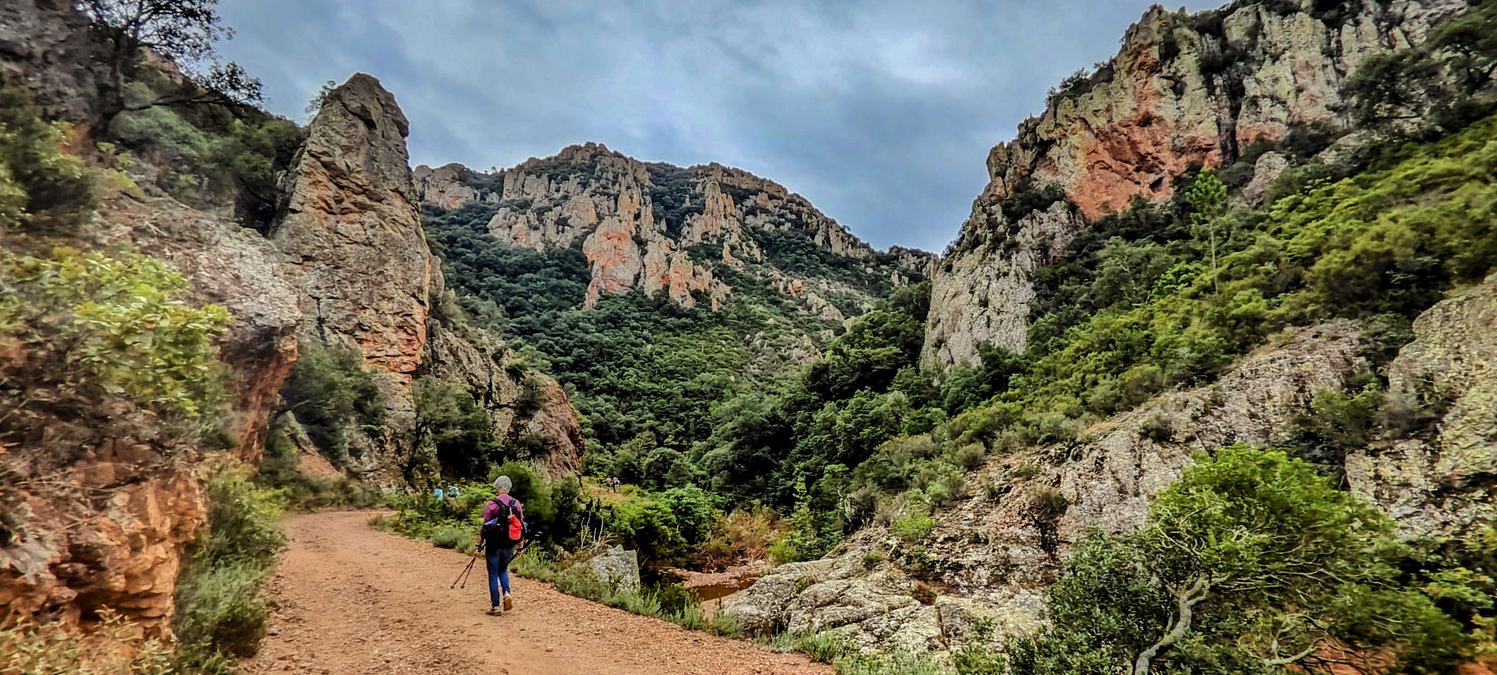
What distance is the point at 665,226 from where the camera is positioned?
82312 millimetres

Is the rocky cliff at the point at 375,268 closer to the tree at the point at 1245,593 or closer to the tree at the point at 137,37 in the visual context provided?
the tree at the point at 137,37

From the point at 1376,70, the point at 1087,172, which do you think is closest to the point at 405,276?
the point at 1087,172

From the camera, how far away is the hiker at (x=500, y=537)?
6411 mm

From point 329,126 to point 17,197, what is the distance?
26.3 meters

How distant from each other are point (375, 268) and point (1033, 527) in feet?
93.2

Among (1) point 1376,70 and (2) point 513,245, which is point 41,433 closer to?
(1) point 1376,70

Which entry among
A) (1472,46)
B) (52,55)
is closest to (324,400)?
(52,55)

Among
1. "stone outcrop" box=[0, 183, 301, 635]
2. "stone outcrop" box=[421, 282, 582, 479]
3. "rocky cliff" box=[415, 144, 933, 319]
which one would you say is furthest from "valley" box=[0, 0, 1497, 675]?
"rocky cliff" box=[415, 144, 933, 319]

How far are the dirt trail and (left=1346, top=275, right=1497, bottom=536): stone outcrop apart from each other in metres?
8.80

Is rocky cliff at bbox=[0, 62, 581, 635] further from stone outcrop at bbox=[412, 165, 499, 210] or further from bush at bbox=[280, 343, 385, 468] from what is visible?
stone outcrop at bbox=[412, 165, 499, 210]

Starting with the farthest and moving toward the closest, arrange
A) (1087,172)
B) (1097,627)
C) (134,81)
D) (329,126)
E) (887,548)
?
(1087,172), (329,126), (134,81), (887,548), (1097,627)

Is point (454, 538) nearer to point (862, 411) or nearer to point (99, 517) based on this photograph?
point (99, 517)

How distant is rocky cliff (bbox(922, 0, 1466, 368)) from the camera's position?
27344 mm

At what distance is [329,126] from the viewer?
25.8 meters
